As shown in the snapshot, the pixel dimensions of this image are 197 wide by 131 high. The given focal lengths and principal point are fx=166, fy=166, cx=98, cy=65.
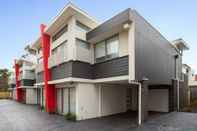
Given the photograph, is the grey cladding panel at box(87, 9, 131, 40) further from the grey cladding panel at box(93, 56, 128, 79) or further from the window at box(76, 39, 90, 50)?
the grey cladding panel at box(93, 56, 128, 79)

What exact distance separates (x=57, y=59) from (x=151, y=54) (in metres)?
6.80

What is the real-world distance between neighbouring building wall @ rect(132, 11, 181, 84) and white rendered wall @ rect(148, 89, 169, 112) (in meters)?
Answer: 1.76

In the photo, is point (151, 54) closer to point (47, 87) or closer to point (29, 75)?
point (47, 87)

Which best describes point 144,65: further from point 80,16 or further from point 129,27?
point 80,16

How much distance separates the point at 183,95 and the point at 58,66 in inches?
497

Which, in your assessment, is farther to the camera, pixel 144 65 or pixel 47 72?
pixel 47 72

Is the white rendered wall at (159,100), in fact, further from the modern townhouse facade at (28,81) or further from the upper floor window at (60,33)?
the modern townhouse facade at (28,81)

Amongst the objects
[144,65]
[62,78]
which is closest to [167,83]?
[144,65]

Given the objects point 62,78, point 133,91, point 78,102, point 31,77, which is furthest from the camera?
point 31,77

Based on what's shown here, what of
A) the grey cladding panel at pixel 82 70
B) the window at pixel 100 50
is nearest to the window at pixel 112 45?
the window at pixel 100 50

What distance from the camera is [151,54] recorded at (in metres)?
10.7

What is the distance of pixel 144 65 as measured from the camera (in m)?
9.76

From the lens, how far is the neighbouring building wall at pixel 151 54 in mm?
9305

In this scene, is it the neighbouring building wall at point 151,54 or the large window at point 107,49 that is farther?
the large window at point 107,49
